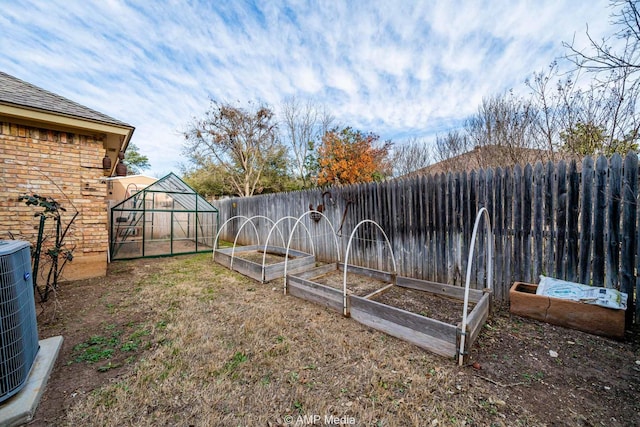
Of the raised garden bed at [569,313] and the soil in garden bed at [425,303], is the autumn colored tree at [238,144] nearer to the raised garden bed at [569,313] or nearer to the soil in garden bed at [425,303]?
the soil in garden bed at [425,303]

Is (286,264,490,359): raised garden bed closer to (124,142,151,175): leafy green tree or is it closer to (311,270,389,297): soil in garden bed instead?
(311,270,389,297): soil in garden bed

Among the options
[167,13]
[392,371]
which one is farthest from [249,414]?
[167,13]

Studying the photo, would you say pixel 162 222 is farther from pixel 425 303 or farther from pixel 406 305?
pixel 425 303

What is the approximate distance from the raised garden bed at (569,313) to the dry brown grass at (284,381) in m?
1.63

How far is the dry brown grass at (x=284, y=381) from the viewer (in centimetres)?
179

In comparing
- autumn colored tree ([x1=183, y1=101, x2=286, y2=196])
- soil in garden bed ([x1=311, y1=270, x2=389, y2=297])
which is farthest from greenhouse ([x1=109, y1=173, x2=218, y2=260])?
autumn colored tree ([x1=183, y1=101, x2=286, y2=196])

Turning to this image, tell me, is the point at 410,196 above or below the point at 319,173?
below

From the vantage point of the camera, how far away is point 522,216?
3504mm

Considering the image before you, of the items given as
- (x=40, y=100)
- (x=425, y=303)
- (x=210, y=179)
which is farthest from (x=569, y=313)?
(x=210, y=179)

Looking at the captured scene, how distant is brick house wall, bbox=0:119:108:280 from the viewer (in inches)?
169

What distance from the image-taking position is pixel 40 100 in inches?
180

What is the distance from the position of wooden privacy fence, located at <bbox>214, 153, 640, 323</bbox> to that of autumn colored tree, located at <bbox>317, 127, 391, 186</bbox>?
867 centimetres

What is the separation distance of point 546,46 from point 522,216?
435 centimetres

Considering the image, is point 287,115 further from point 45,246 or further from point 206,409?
point 206,409
